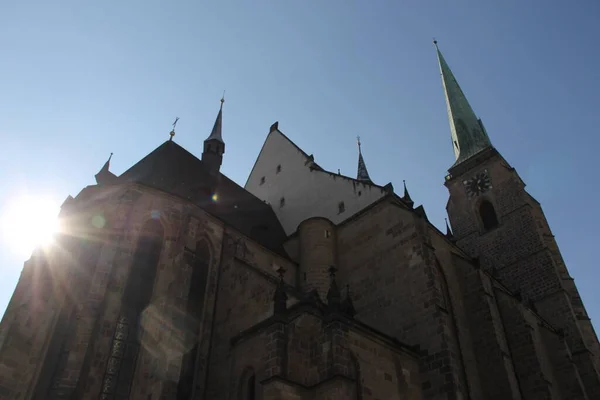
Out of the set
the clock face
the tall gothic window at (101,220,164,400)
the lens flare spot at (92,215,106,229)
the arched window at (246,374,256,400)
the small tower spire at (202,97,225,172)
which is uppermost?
the clock face

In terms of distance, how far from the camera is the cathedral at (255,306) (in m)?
10.9

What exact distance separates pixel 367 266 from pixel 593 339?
1375 cm

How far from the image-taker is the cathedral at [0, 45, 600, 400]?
1090 centimetres

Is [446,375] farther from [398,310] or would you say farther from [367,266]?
[367,266]

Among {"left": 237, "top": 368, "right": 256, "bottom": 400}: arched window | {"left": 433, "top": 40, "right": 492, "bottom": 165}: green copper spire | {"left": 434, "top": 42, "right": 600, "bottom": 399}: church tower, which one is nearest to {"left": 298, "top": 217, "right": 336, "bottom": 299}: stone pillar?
{"left": 237, "top": 368, "right": 256, "bottom": 400}: arched window

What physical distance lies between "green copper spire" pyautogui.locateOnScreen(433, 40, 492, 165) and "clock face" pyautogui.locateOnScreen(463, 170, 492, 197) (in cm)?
193

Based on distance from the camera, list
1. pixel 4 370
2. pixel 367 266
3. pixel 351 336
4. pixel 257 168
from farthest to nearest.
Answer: pixel 257 168 → pixel 367 266 → pixel 4 370 → pixel 351 336

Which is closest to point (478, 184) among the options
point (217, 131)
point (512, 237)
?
point (512, 237)

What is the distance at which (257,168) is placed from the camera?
961 inches

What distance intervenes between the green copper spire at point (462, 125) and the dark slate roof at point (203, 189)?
55.4ft

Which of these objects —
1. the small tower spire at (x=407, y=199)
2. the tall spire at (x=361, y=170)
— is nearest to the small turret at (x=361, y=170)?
the tall spire at (x=361, y=170)

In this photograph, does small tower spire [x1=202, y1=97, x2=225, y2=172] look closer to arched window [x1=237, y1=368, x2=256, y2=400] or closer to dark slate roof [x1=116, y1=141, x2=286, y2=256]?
dark slate roof [x1=116, y1=141, x2=286, y2=256]

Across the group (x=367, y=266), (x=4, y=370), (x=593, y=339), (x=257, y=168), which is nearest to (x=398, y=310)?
(x=367, y=266)

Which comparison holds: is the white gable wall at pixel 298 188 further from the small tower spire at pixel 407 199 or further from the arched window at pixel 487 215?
the arched window at pixel 487 215
